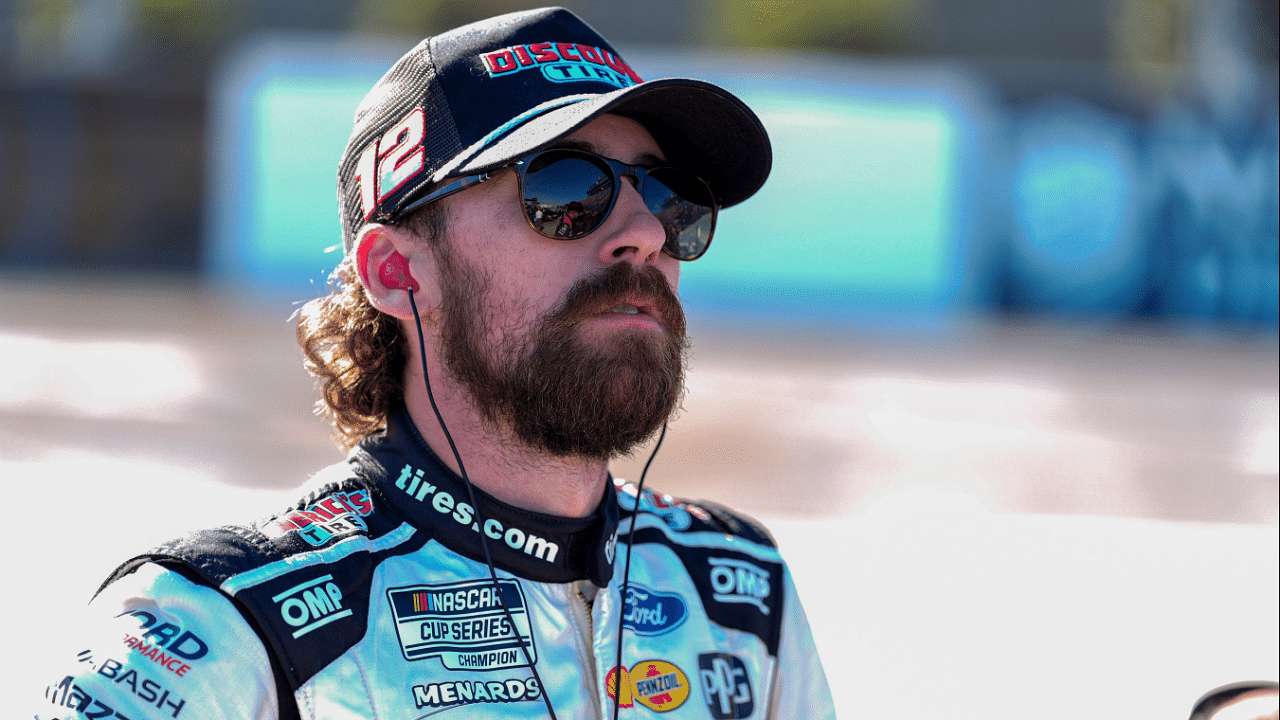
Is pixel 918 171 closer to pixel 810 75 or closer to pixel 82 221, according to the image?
pixel 810 75

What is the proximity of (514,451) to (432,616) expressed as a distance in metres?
0.30

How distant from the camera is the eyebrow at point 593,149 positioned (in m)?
1.87

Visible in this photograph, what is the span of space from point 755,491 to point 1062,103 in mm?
10832

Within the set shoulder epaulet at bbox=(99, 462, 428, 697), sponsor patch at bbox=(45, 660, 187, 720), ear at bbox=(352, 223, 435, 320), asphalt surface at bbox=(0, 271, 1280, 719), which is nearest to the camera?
sponsor patch at bbox=(45, 660, 187, 720)

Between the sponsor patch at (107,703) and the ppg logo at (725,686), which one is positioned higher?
the ppg logo at (725,686)

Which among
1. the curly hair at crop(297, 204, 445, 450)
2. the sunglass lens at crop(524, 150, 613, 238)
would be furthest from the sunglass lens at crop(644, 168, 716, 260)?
the curly hair at crop(297, 204, 445, 450)

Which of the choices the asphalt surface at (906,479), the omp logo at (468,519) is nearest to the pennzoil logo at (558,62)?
the omp logo at (468,519)

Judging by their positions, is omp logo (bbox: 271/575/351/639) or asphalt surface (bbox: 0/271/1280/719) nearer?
omp logo (bbox: 271/575/351/639)

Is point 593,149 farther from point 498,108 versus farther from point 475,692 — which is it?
point 475,692

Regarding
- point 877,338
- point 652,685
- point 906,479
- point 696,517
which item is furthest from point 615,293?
point 877,338

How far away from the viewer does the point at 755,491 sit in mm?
6191

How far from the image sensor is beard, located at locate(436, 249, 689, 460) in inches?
72.1

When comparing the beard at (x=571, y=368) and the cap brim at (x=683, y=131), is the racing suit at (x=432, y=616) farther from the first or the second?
the cap brim at (x=683, y=131)

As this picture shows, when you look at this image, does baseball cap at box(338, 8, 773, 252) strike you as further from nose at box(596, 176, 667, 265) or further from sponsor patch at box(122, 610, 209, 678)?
sponsor patch at box(122, 610, 209, 678)
